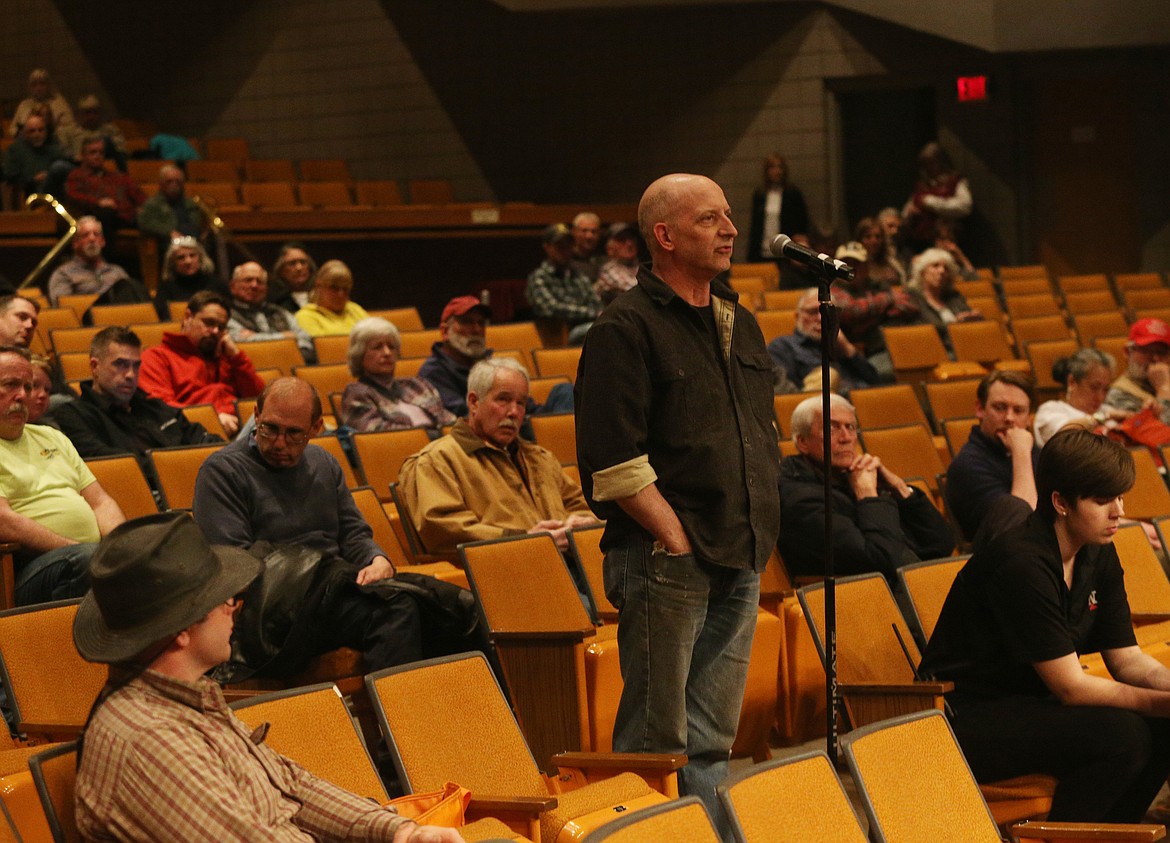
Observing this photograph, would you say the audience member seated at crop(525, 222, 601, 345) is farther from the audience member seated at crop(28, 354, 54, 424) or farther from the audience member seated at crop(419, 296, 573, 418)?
the audience member seated at crop(28, 354, 54, 424)

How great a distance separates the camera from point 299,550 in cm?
338

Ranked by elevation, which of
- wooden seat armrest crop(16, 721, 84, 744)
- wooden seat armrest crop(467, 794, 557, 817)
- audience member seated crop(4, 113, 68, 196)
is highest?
audience member seated crop(4, 113, 68, 196)

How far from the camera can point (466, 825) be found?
221 centimetres

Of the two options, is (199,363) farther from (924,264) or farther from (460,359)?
(924,264)

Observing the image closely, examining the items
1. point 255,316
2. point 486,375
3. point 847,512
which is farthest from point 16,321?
point 847,512

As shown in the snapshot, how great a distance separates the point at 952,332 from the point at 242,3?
25.6 feet

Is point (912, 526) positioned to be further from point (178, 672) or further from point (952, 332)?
point (952, 332)

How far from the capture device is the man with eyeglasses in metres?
3.28

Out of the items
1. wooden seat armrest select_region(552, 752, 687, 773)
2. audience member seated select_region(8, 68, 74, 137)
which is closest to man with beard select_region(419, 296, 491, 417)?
wooden seat armrest select_region(552, 752, 687, 773)

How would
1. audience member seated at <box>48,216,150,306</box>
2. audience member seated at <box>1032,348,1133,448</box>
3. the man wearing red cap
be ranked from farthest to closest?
audience member seated at <box>48,216,150,306</box> < the man wearing red cap < audience member seated at <box>1032,348,1133,448</box>

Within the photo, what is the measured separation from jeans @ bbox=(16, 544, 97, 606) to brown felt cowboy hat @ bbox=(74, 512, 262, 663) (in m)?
1.56

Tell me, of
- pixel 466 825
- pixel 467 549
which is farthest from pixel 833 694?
pixel 467 549

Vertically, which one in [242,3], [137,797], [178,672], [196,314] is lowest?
[137,797]

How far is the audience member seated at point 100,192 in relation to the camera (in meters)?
8.18
